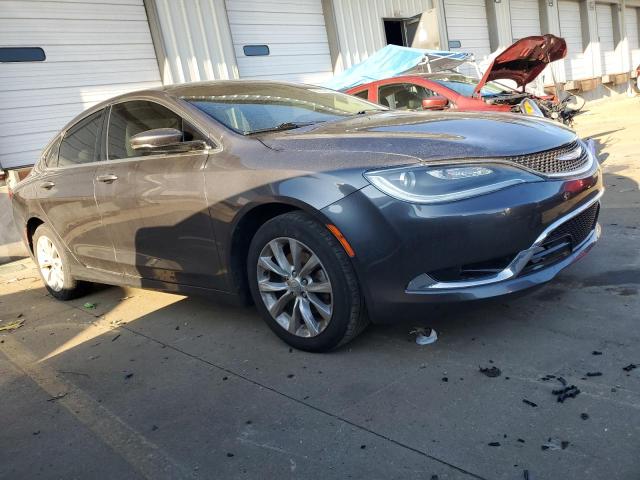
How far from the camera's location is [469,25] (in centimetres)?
1658

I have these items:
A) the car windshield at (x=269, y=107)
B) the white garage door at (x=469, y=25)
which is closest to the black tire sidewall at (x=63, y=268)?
the car windshield at (x=269, y=107)

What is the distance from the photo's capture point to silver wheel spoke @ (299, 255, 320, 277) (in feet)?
9.02

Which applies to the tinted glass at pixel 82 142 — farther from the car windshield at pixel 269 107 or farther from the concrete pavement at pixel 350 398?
the concrete pavement at pixel 350 398

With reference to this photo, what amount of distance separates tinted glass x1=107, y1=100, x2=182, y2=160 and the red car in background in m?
4.31

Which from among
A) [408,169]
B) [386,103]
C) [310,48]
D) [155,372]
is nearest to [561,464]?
[408,169]

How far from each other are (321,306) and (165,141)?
132 centimetres

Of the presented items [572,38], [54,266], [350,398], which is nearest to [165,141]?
[350,398]

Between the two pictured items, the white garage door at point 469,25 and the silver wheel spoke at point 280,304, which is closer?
the silver wheel spoke at point 280,304

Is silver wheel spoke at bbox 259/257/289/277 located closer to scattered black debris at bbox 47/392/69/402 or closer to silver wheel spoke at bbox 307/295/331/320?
silver wheel spoke at bbox 307/295/331/320

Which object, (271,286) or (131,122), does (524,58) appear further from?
(271,286)

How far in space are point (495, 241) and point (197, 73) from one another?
8.31 meters

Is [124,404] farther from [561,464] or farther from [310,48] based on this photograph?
[310,48]

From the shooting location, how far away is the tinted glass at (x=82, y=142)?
4082 millimetres

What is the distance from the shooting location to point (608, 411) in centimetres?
212
